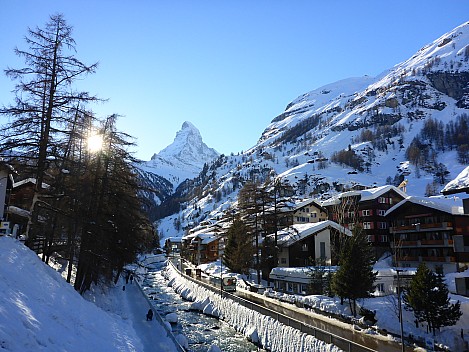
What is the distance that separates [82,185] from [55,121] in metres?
6.67

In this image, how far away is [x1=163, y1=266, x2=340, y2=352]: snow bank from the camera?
901 inches

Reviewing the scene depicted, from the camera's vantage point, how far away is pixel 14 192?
41219 millimetres

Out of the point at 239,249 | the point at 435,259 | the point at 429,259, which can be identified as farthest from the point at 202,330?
A: the point at 429,259

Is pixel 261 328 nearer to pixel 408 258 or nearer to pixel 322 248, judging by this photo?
pixel 322 248

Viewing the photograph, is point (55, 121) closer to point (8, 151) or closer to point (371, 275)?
point (8, 151)

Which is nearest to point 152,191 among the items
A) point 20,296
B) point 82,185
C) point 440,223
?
point 82,185

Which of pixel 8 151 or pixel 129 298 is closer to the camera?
pixel 8 151

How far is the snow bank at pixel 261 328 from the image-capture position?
2289cm

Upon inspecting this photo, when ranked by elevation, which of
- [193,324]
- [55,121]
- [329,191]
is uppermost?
[329,191]

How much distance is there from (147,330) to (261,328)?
30.8 feet

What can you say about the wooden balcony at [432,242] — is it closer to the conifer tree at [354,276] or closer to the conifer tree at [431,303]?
the conifer tree at [354,276]

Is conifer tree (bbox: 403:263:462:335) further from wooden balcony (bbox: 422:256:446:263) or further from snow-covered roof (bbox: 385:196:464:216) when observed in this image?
wooden balcony (bbox: 422:256:446:263)

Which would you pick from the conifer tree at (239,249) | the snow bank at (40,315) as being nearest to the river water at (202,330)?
the conifer tree at (239,249)

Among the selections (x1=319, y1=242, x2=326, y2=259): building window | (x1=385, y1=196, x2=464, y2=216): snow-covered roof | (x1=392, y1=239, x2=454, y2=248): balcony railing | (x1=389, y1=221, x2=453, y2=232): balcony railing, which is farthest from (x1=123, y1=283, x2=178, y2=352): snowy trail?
(x1=389, y1=221, x2=453, y2=232): balcony railing
